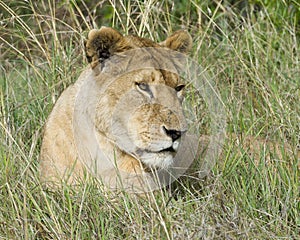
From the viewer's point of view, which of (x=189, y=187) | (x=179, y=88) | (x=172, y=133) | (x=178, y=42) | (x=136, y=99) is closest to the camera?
(x=172, y=133)

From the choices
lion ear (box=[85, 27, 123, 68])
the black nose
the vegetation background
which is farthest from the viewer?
lion ear (box=[85, 27, 123, 68])

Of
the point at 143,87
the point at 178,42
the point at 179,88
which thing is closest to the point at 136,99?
the point at 143,87

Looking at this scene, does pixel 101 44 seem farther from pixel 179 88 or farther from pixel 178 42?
pixel 178 42

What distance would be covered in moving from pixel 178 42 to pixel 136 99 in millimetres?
509

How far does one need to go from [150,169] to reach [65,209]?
40cm

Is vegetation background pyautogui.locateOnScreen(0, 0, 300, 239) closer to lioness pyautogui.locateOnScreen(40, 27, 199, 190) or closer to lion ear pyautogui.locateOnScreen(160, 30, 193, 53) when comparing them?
lioness pyautogui.locateOnScreen(40, 27, 199, 190)

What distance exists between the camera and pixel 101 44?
2.94 meters

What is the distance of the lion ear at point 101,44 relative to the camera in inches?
114

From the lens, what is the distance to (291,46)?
4543 millimetres

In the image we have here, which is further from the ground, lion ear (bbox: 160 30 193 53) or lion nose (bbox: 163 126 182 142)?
lion ear (bbox: 160 30 193 53)

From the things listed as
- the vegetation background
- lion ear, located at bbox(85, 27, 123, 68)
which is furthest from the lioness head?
the vegetation background

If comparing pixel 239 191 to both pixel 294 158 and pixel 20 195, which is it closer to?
pixel 294 158

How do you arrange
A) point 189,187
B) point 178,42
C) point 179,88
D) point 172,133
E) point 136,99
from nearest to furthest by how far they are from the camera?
point 172,133
point 136,99
point 179,88
point 189,187
point 178,42

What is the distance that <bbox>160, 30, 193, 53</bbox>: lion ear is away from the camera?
130 inches
